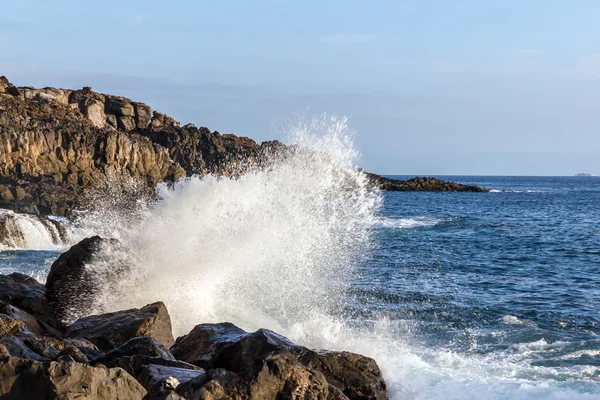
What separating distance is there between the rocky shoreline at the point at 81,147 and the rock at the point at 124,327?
10481mm

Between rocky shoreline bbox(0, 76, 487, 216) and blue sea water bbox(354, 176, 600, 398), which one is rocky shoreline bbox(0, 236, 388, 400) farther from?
rocky shoreline bbox(0, 76, 487, 216)

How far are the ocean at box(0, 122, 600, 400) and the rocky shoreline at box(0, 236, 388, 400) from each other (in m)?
2.07

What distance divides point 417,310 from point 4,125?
4583 cm

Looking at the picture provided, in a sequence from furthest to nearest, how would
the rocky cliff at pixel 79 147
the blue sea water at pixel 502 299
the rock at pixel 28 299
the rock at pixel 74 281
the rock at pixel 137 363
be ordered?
1. the rocky cliff at pixel 79 147
2. the rock at pixel 74 281
3. the blue sea water at pixel 502 299
4. the rock at pixel 28 299
5. the rock at pixel 137 363

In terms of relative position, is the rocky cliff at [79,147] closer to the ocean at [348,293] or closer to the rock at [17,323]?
the ocean at [348,293]

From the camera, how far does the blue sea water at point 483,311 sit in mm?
10961

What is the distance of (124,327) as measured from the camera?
9711 mm

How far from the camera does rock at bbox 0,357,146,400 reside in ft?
18.2

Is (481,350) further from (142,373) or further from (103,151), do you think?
(103,151)

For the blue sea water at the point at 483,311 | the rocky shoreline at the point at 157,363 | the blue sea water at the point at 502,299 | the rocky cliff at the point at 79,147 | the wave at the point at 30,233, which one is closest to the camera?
the rocky shoreline at the point at 157,363

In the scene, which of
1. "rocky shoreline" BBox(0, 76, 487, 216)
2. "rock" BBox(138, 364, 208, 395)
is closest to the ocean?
"rocky shoreline" BBox(0, 76, 487, 216)

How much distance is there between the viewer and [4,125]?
178 feet

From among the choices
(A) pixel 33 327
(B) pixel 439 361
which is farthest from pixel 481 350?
(A) pixel 33 327

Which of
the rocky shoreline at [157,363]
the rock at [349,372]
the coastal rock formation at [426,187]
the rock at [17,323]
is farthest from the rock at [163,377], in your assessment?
the coastal rock formation at [426,187]
